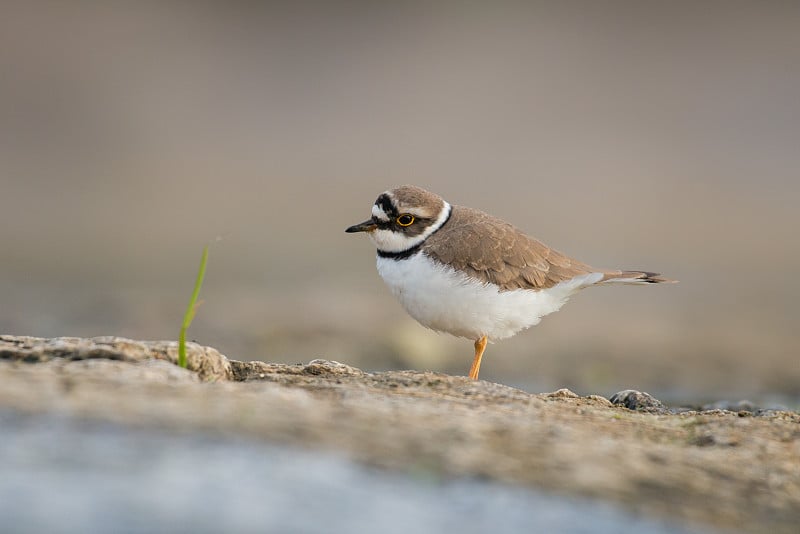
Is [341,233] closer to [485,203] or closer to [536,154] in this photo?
[485,203]

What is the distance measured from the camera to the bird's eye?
6539 mm

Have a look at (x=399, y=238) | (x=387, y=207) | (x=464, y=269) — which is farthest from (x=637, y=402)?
(x=387, y=207)

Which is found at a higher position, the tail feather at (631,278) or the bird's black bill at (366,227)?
the bird's black bill at (366,227)

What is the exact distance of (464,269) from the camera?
6.23m

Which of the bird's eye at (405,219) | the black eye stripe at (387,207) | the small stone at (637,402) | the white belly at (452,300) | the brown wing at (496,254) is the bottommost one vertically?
the small stone at (637,402)

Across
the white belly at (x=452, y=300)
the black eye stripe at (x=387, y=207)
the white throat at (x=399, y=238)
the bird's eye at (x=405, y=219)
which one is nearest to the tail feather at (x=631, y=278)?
the white belly at (x=452, y=300)

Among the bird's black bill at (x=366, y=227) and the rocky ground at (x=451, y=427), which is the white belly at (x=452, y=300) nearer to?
the bird's black bill at (x=366, y=227)

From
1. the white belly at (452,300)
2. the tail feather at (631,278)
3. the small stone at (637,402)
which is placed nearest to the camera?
the small stone at (637,402)

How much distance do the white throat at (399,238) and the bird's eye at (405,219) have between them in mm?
69

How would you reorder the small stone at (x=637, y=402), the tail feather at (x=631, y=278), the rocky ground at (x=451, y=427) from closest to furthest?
the rocky ground at (x=451, y=427)
the small stone at (x=637, y=402)
the tail feather at (x=631, y=278)

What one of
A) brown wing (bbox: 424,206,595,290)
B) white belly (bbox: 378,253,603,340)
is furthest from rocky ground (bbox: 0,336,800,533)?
brown wing (bbox: 424,206,595,290)

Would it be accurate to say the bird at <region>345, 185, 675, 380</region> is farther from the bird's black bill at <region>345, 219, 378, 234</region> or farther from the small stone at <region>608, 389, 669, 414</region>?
the small stone at <region>608, 389, 669, 414</region>

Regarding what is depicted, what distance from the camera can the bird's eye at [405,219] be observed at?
6.54m

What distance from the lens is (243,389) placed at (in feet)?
13.2
